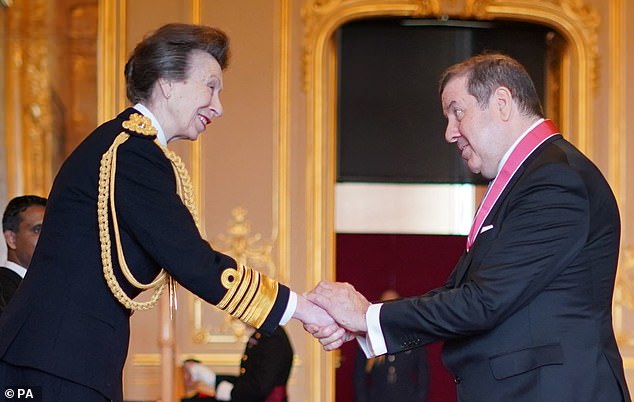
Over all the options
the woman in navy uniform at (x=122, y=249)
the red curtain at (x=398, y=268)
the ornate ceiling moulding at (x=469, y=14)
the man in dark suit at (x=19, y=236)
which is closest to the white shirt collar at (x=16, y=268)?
the man in dark suit at (x=19, y=236)

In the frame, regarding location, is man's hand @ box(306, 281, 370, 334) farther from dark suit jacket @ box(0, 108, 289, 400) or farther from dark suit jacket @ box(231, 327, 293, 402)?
dark suit jacket @ box(231, 327, 293, 402)

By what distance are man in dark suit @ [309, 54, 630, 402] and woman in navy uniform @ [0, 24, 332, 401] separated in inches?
19.3

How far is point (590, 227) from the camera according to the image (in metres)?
2.85

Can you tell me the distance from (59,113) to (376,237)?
271 cm

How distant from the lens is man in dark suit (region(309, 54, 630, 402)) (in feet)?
9.13

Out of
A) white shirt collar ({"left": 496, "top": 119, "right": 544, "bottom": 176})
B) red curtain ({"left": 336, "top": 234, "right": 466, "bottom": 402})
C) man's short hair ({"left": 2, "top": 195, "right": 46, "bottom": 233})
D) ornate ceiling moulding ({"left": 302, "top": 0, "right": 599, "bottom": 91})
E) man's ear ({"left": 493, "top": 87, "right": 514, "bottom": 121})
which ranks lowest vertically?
red curtain ({"left": 336, "top": 234, "right": 466, "bottom": 402})

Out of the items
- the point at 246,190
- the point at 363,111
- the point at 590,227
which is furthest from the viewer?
the point at 363,111

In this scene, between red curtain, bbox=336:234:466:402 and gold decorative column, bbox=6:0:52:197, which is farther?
red curtain, bbox=336:234:466:402

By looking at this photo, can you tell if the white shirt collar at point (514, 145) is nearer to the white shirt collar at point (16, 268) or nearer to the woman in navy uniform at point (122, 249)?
the woman in navy uniform at point (122, 249)

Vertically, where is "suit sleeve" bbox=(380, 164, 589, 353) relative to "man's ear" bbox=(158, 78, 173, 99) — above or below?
below

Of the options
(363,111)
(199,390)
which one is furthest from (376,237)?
(199,390)

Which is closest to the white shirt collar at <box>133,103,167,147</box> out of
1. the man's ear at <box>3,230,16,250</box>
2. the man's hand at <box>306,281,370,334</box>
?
the man's hand at <box>306,281,370,334</box>

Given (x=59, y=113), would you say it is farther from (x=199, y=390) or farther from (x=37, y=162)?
(x=199, y=390)

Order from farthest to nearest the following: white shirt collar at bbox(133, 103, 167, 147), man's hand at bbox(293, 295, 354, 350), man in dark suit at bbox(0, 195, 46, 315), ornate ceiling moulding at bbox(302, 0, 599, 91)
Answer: ornate ceiling moulding at bbox(302, 0, 599, 91), man in dark suit at bbox(0, 195, 46, 315), man's hand at bbox(293, 295, 354, 350), white shirt collar at bbox(133, 103, 167, 147)
